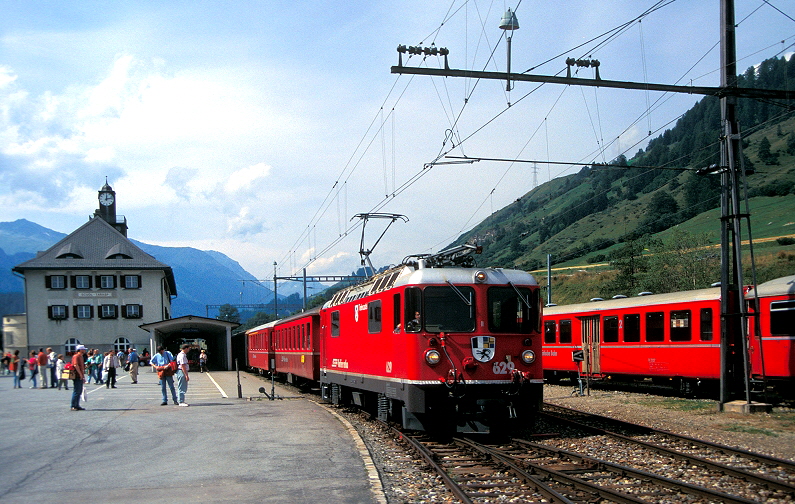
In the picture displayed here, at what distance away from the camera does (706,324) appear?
63.2ft

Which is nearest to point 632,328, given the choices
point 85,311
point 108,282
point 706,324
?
point 706,324

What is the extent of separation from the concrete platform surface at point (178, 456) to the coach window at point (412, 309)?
2.08 metres

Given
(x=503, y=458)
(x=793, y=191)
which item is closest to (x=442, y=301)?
(x=503, y=458)

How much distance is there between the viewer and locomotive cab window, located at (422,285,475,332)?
1222 cm

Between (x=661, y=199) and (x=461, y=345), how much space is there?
308 feet

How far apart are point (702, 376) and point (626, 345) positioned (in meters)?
3.66

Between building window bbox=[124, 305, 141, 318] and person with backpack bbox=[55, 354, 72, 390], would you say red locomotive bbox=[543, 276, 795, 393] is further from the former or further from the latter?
building window bbox=[124, 305, 141, 318]

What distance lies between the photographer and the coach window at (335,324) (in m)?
17.8

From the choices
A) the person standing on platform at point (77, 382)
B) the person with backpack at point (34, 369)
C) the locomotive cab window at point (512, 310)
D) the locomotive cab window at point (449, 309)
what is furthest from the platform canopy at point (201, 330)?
the locomotive cab window at point (512, 310)

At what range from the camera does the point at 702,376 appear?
1923cm

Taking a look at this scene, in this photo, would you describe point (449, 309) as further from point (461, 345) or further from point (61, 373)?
point (61, 373)

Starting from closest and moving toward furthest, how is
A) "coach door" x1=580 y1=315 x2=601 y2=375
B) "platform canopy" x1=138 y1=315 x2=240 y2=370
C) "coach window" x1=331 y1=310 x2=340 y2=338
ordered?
1. "coach window" x1=331 y1=310 x2=340 y2=338
2. "coach door" x1=580 y1=315 x2=601 y2=375
3. "platform canopy" x1=138 y1=315 x2=240 y2=370

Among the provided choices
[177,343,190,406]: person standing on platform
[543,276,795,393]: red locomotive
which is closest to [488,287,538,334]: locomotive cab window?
[543,276,795,393]: red locomotive

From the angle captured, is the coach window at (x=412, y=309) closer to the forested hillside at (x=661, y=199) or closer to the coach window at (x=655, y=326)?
the coach window at (x=655, y=326)
